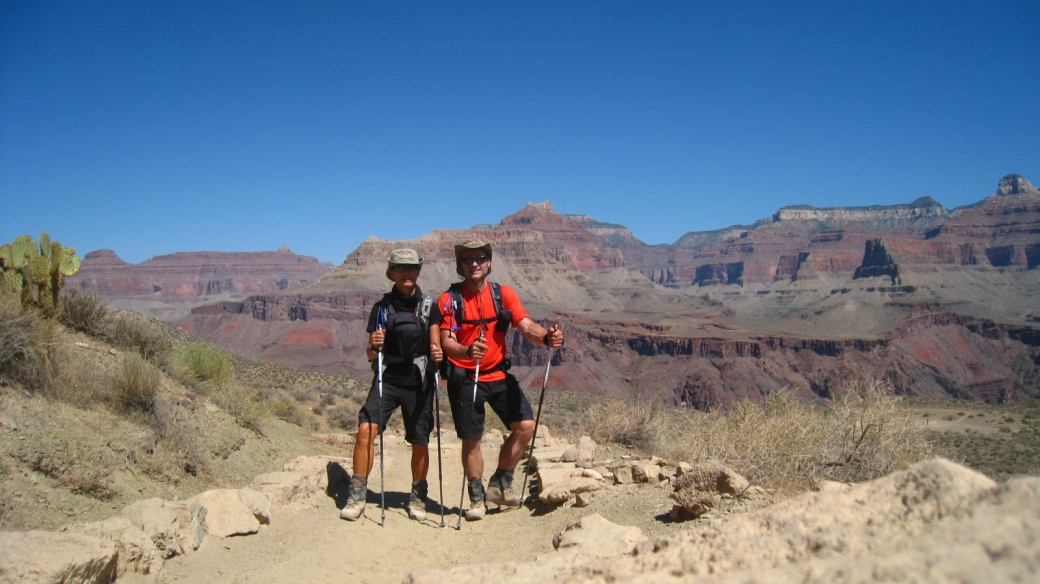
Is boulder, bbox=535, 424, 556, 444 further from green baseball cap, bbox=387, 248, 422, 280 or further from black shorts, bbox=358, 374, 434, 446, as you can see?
green baseball cap, bbox=387, 248, 422, 280

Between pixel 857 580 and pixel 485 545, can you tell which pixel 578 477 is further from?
pixel 857 580

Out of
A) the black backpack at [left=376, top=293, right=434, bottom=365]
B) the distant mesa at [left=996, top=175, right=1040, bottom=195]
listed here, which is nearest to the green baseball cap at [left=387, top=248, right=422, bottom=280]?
the black backpack at [left=376, top=293, right=434, bottom=365]

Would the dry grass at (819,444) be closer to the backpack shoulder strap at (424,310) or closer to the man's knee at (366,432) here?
the backpack shoulder strap at (424,310)

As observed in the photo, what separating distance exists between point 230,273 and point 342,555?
7576 inches

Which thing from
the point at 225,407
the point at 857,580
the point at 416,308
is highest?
the point at 416,308

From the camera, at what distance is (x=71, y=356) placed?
5281 millimetres

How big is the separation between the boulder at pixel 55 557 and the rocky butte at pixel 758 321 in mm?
28333

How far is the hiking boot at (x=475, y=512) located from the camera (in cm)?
484

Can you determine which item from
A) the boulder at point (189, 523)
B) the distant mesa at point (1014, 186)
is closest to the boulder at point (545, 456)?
the boulder at point (189, 523)

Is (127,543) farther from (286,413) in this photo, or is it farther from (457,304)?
(286,413)

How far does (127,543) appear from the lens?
2875mm

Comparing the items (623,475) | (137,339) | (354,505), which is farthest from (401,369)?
(137,339)

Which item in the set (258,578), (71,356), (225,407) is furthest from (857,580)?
(225,407)

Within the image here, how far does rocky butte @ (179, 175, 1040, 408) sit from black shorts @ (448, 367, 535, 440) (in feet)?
83.8
